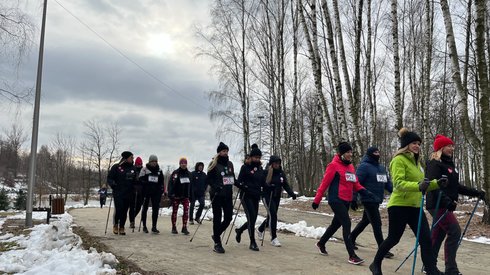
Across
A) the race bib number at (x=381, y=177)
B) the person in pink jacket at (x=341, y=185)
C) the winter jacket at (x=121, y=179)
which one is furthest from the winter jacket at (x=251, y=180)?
the winter jacket at (x=121, y=179)

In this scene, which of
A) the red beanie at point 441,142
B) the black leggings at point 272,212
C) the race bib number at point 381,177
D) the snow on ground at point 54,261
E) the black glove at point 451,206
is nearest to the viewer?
the snow on ground at point 54,261

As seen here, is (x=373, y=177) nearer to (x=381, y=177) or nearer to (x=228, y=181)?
(x=381, y=177)

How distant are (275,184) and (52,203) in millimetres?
12806

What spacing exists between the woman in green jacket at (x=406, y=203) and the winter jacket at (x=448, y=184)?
1.10 feet

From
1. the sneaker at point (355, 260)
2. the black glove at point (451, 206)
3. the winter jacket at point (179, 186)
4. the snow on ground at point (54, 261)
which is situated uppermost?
the winter jacket at point (179, 186)

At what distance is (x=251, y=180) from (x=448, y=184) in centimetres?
371

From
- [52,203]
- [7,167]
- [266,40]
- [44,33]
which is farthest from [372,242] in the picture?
[7,167]

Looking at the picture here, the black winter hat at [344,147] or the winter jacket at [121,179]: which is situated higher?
the black winter hat at [344,147]

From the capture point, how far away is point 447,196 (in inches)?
227

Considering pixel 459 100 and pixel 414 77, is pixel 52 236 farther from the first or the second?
pixel 414 77

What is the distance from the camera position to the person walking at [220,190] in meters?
7.76

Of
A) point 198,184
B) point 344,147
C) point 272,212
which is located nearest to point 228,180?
point 272,212

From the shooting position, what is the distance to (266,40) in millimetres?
27047

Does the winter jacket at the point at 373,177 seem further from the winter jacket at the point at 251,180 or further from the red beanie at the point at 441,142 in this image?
the winter jacket at the point at 251,180
